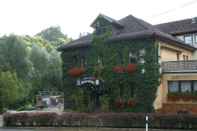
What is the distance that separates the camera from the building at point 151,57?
94.5 ft

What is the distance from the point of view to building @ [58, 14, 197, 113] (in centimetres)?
2880

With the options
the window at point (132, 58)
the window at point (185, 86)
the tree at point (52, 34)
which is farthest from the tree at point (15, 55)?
the tree at point (52, 34)

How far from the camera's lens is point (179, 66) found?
2911 centimetres

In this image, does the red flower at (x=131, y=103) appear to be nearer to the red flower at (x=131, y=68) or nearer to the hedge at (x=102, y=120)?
the red flower at (x=131, y=68)

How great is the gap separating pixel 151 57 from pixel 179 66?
7.98 feet

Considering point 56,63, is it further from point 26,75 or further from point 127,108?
point 127,108

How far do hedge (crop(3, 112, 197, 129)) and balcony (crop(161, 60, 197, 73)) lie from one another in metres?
8.94

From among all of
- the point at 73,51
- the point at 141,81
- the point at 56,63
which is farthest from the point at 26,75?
the point at 141,81

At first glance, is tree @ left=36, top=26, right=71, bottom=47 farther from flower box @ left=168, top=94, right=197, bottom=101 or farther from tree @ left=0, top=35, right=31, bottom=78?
flower box @ left=168, top=94, right=197, bottom=101

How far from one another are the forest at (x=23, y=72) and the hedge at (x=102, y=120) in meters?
14.3

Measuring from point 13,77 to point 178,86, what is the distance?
2000cm

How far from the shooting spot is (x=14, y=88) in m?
39.2

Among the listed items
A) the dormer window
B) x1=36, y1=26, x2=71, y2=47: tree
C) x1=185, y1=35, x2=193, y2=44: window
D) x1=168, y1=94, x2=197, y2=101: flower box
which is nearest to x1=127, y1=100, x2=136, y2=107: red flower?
x1=168, y1=94, x2=197, y2=101: flower box

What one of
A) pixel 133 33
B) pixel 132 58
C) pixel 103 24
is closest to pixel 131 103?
pixel 132 58
